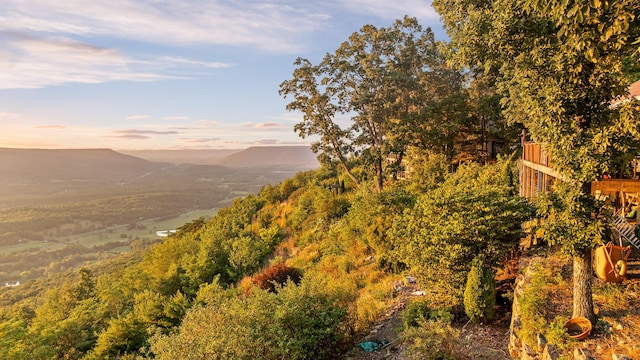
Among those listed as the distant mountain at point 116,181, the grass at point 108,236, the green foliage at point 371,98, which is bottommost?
the grass at point 108,236

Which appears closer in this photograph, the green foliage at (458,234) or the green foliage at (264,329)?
the green foliage at (264,329)

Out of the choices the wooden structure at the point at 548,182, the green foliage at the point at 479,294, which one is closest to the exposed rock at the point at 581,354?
the green foliage at the point at 479,294

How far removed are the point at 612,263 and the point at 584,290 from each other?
152 centimetres

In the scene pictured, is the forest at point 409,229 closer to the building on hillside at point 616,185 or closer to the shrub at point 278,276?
the shrub at point 278,276

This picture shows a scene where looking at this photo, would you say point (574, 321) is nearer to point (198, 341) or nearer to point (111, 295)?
point (198, 341)

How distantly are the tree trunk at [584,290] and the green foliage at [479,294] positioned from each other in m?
1.67

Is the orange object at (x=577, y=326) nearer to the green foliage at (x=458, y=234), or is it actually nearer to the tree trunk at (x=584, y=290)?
the tree trunk at (x=584, y=290)

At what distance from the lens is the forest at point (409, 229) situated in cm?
459

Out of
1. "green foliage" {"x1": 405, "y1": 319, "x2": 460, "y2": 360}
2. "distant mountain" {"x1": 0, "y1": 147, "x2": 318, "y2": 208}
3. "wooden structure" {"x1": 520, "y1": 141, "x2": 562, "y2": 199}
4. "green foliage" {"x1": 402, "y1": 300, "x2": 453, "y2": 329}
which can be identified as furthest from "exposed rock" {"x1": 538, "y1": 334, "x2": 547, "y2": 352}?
"distant mountain" {"x1": 0, "y1": 147, "x2": 318, "y2": 208}

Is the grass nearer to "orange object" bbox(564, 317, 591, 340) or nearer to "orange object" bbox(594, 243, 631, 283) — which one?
"orange object" bbox(594, 243, 631, 283)

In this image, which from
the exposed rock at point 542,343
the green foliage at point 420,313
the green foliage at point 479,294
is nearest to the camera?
the exposed rock at point 542,343

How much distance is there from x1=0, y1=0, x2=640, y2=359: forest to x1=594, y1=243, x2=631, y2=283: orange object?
68 cm

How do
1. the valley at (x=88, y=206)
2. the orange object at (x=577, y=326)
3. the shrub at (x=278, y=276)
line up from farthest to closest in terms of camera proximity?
the valley at (x=88, y=206)
the shrub at (x=278, y=276)
the orange object at (x=577, y=326)

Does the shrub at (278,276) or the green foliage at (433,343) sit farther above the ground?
the green foliage at (433,343)
